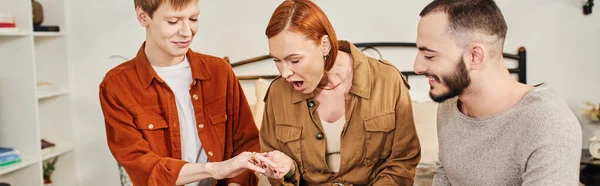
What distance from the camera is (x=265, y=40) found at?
382 centimetres

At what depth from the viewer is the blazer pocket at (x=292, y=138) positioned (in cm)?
221

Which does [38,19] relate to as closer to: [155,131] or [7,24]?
[7,24]

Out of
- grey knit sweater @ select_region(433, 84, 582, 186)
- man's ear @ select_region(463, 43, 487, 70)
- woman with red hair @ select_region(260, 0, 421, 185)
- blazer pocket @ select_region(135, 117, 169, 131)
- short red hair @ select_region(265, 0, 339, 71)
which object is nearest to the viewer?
grey knit sweater @ select_region(433, 84, 582, 186)

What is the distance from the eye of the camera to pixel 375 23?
3697 millimetres

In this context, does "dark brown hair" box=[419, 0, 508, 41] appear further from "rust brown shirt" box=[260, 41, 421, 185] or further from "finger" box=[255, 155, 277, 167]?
"finger" box=[255, 155, 277, 167]

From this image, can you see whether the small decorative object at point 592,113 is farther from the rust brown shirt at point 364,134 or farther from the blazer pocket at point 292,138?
the blazer pocket at point 292,138

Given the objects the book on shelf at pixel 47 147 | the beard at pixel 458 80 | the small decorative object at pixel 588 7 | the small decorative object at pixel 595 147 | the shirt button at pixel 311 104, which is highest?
the small decorative object at pixel 588 7

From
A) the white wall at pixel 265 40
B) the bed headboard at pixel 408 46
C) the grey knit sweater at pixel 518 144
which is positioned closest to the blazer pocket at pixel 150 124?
the grey knit sweater at pixel 518 144

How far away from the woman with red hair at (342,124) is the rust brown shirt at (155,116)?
0.70 ft

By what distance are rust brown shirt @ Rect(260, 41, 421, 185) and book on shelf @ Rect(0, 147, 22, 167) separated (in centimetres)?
205

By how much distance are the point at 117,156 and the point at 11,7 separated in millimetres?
1932

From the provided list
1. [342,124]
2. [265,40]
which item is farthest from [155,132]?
[265,40]

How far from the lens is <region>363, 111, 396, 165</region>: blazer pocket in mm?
2143

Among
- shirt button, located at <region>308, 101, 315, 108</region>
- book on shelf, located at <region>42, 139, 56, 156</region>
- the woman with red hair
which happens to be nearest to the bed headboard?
book on shelf, located at <region>42, 139, 56, 156</region>
